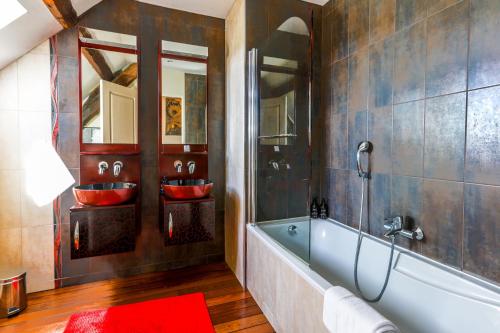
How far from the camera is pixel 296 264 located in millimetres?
1547

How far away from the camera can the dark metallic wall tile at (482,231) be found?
4.43 feet

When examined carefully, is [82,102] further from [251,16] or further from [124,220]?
[251,16]

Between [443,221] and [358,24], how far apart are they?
5.34 feet

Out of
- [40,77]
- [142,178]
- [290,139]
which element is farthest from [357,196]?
[40,77]

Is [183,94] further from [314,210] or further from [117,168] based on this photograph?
[314,210]

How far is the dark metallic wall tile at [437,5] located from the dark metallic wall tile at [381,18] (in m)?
0.27

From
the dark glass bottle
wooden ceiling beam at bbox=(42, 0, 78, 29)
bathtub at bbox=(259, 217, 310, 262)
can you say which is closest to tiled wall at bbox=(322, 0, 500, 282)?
the dark glass bottle

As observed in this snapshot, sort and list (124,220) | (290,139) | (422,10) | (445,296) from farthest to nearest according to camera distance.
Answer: (290,139)
(124,220)
(422,10)
(445,296)

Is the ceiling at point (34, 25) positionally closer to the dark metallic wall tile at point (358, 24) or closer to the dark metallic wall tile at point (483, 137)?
the dark metallic wall tile at point (358, 24)

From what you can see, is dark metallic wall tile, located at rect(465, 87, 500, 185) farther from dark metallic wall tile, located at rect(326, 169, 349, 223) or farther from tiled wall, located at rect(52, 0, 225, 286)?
tiled wall, located at rect(52, 0, 225, 286)

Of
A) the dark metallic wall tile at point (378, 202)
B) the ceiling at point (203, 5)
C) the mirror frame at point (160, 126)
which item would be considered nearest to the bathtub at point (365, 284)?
the dark metallic wall tile at point (378, 202)

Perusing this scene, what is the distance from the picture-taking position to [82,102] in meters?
2.25

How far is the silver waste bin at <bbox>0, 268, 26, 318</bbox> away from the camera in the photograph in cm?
189

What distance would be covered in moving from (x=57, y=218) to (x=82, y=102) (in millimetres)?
1003
